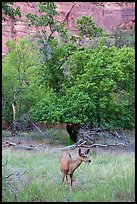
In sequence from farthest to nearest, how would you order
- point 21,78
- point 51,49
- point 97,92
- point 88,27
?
1. point 21,78
2. point 51,49
3. point 88,27
4. point 97,92

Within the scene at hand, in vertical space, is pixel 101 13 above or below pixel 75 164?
above

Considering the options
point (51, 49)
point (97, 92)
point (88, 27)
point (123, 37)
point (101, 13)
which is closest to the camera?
point (97, 92)

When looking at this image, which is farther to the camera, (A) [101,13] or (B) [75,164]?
(A) [101,13]

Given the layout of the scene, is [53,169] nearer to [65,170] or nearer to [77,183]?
[77,183]

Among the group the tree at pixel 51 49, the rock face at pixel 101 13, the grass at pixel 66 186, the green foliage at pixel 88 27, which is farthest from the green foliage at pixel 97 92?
the rock face at pixel 101 13

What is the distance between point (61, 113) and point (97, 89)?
193 cm

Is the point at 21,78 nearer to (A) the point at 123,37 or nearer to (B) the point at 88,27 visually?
(B) the point at 88,27

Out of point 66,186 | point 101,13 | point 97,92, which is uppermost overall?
point 101,13

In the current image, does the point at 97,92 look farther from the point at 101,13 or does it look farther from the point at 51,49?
the point at 101,13

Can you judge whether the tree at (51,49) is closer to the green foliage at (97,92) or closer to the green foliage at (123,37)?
the green foliage at (97,92)

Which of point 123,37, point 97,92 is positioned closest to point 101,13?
point 123,37

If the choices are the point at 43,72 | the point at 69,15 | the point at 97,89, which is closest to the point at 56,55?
the point at 43,72

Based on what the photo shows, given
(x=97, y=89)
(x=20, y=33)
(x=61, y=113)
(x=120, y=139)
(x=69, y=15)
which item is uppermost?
(x=69, y=15)

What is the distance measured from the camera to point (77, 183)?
318 inches
